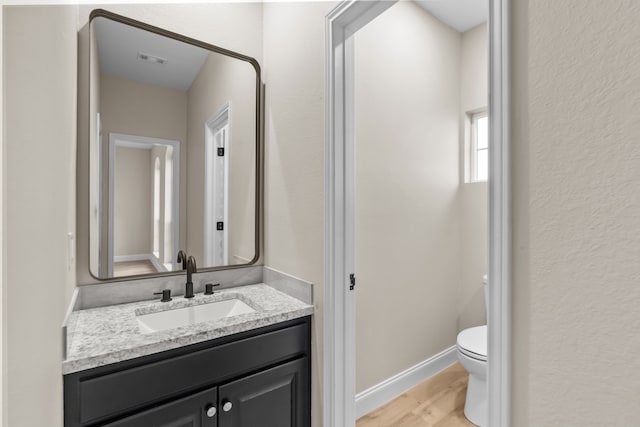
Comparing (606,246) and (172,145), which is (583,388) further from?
(172,145)

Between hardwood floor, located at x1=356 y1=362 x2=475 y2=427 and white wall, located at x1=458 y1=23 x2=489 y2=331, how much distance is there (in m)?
0.55

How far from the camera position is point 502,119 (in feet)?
2.52

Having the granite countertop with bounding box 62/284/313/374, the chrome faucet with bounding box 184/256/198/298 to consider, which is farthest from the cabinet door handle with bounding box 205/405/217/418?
the chrome faucet with bounding box 184/256/198/298

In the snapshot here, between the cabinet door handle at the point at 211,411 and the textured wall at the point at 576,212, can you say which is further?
the cabinet door handle at the point at 211,411

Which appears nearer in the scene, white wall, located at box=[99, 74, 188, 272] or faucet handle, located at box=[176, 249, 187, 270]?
white wall, located at box=[99, 74, 188, 272]

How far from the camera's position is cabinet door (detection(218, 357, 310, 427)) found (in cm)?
125

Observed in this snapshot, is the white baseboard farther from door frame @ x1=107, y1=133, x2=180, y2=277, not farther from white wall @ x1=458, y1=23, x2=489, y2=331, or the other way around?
door frame @ x1=107, y1=133, x2=180, y2=277

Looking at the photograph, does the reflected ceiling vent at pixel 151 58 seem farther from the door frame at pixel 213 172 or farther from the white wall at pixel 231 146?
the door frame at pixel 213 172

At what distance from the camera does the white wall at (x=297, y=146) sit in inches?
56.7

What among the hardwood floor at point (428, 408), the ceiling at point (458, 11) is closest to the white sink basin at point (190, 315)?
the hardwood floor at point (428, 408)

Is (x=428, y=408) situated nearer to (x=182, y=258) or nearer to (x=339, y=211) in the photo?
(x=339, y=211)

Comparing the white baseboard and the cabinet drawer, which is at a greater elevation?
the cabinet drawer

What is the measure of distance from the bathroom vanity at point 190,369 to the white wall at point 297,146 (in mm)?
136

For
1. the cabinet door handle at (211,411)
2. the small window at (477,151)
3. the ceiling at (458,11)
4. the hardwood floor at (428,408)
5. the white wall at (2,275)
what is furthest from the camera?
the small window at (477,151)
